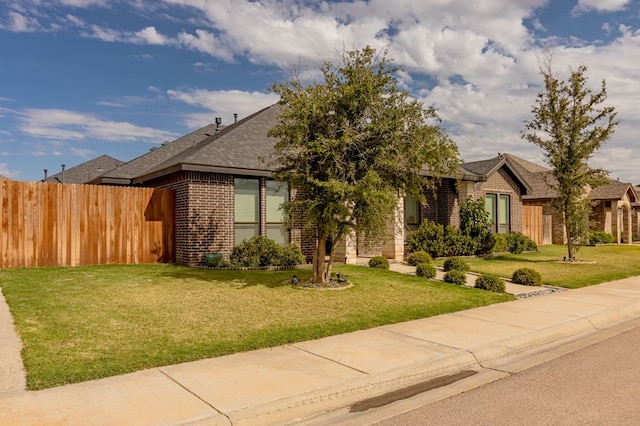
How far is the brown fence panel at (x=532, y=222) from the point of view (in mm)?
29125

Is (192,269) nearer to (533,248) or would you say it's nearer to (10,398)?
(10,398)

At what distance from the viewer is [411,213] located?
69.2 feet

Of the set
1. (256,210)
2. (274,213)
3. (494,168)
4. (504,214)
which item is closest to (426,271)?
(274,213)

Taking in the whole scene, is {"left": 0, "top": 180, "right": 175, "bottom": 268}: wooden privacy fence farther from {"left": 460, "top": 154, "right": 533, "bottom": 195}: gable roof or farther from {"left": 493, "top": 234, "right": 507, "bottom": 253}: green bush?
{"left": 460, "top": 154, "right": 533, "bottom": 195}: gable roof

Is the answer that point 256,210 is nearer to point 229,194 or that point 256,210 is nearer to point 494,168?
point 229,194

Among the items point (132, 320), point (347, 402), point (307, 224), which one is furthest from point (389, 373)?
point (307, 224)

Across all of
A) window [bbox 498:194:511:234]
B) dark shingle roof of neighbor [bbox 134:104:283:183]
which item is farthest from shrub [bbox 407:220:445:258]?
dark shingle roof of neighbor [bbox 134:104:283:183]

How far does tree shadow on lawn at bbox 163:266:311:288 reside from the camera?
12.0m

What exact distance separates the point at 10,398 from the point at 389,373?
4.07 m

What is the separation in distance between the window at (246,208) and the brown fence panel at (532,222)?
1927 cm

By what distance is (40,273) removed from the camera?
41.9 feet

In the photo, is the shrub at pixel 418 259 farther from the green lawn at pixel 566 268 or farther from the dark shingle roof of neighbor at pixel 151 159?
the dark shingle roof of neighbor at pixel 151 159

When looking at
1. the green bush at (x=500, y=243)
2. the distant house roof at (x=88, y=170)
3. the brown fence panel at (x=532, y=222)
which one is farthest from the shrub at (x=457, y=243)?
the distant house roof at (x=88, y=170)

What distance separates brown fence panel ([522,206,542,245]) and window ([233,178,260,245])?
19.3 metres
